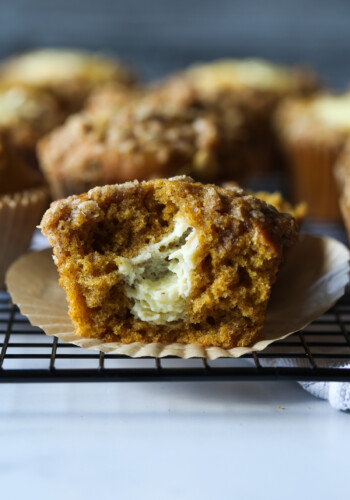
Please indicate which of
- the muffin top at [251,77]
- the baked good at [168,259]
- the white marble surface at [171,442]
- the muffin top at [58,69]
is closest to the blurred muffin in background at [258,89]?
the muffin top at [251,77]

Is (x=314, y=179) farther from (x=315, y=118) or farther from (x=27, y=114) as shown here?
(x=27, y=114)

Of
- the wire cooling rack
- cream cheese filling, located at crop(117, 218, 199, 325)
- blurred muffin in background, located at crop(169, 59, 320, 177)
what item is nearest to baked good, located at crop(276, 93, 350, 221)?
blurred muffin in background, located at crop(169, 59, 320, 177)

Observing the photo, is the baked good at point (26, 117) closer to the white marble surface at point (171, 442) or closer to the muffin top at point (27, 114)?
the muffin top at point (27, 114)

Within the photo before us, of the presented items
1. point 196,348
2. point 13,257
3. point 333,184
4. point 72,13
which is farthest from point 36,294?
point 72,13

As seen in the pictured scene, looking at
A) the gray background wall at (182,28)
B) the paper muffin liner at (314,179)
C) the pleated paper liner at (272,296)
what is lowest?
the gray background wall at (182,28)

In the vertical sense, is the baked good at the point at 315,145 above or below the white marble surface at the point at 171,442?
below

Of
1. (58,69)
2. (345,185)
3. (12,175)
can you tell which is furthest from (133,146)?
(58,69)

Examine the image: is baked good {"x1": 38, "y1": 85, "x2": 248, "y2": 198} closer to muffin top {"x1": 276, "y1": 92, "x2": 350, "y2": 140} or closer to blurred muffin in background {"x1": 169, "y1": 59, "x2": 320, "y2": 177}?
muffin top {"x1": 276, "y1": 92, "x2": 350, "y2": 140}
